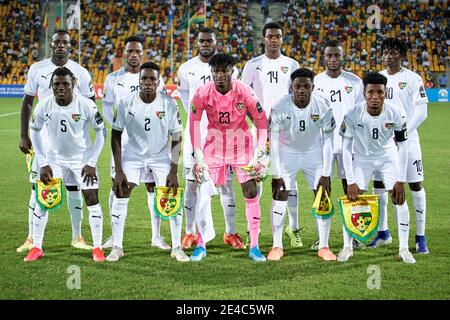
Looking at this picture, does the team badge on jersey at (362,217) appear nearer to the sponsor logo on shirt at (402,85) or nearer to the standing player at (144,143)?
the sponsor logo on shirt at (402,85)

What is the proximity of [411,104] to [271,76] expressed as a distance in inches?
63.8

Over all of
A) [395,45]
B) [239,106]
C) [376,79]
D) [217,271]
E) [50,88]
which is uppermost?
[395,45]

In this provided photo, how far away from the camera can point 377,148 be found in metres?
7.48

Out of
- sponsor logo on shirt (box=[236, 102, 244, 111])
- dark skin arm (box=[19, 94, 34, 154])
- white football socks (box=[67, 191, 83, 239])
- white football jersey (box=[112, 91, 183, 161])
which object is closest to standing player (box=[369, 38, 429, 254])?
sponsor logo on shirt (box=[236, 102, 244, 111])

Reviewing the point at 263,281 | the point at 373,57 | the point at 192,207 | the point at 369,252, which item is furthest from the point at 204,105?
the point at 373,57

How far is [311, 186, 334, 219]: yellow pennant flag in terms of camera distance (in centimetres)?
746

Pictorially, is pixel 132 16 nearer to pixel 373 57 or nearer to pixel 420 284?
pixel 373 57

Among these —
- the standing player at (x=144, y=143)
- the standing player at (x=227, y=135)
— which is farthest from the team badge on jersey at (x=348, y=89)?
the standing player at (x=144, y=143)

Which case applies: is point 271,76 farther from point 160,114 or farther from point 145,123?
point 145,123

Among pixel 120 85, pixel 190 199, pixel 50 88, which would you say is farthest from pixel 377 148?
pixel 50 88

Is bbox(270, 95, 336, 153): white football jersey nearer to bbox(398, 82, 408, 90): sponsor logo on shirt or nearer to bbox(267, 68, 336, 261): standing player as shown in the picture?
bbox(267, 68, 336, 261): standing player

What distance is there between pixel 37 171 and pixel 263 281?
287 centimetres

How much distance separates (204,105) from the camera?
7.36 m

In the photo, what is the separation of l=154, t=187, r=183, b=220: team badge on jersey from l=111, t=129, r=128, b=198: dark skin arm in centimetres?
36
